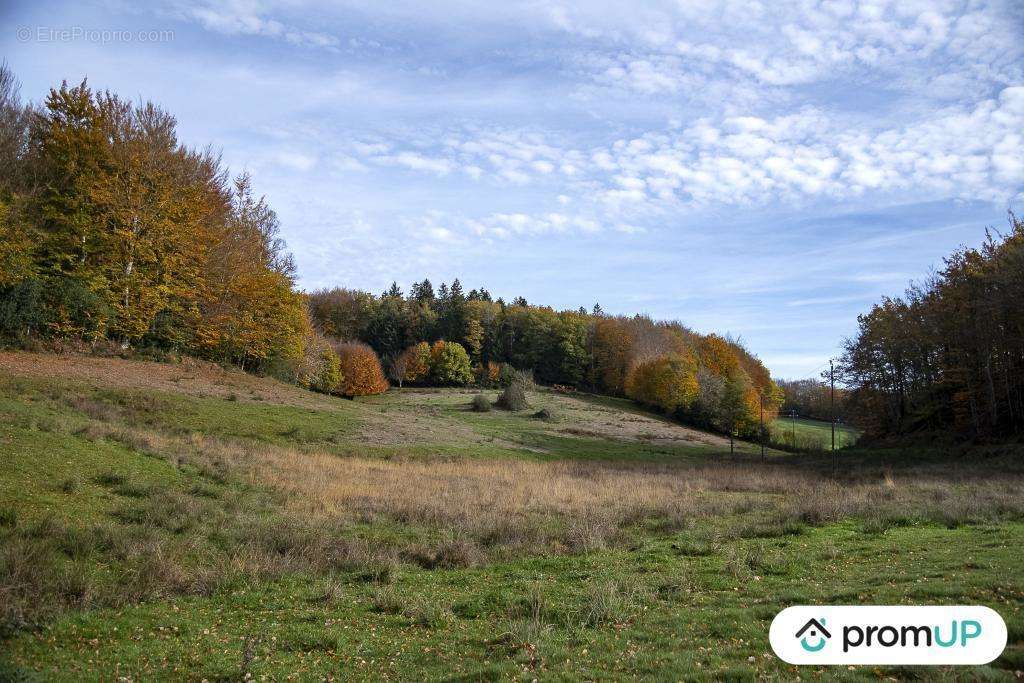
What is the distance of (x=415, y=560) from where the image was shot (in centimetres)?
1242

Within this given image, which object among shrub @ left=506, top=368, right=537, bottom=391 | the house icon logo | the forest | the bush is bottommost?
the bush

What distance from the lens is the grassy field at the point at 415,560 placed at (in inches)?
283

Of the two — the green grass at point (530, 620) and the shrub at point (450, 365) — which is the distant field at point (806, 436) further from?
the green grass at point (530, 620)

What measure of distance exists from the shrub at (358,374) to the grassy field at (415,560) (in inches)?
2351

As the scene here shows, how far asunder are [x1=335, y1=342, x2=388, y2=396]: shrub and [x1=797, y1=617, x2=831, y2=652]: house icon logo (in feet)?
265

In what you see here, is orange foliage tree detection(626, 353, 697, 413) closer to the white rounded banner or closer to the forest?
the forest

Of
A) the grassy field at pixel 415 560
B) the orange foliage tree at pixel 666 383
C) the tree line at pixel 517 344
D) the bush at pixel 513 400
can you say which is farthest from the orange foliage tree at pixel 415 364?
the grassy field at pixel 415 560

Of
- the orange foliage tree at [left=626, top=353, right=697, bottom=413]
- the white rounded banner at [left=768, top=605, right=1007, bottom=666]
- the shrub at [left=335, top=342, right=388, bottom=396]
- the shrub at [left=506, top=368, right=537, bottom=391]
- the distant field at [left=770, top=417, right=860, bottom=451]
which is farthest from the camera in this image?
the shrub at [left=506, top=368, right=537, bottom=391]

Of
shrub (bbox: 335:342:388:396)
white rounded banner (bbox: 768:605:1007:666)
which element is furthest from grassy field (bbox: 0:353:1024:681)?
shrub (bbox: 335:342:388:396)

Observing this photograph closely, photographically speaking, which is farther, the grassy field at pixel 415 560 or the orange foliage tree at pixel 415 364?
the orange foliage tree at pixel 415 364

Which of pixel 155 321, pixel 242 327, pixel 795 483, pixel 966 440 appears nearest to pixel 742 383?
pixel 966 440

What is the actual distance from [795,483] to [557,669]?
77.9 ft

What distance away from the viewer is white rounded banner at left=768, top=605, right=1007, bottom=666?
6.06 m

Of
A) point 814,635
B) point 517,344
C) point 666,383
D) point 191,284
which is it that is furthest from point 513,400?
point 814,635
